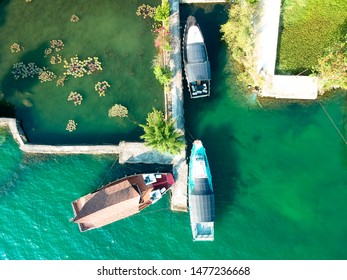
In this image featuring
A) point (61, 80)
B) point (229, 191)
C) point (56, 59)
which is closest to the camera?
point (229, 191)

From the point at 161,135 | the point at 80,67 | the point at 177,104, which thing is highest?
the point at 80,67

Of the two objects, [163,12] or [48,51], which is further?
[48,51]

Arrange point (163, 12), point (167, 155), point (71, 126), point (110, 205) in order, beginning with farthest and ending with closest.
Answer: point (71, 126) → point (167, 155) → point (163, 12) → point (110, 205)

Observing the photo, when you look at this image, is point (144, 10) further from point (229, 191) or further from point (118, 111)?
point (229, 191)

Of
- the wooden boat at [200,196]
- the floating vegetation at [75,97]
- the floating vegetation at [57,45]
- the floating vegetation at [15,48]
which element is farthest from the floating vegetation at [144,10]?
the wooden boat at [200,196]

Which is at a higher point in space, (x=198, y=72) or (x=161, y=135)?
(x=198, y=72)

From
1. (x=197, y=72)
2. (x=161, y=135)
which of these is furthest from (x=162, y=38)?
(x=161, y=135)

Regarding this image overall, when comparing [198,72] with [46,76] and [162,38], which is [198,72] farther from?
[46,76]
